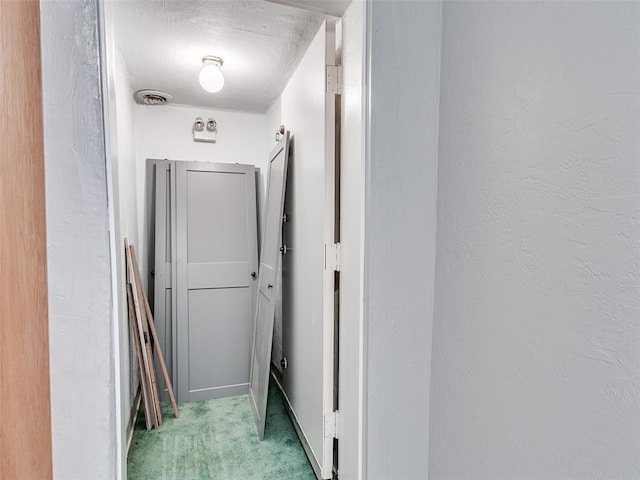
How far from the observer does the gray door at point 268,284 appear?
1.97 meters

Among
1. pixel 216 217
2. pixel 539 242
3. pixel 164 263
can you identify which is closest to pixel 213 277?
pixel 164 263

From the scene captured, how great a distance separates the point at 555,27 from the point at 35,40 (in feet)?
4.15

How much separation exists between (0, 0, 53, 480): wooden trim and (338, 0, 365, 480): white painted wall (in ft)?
2.98

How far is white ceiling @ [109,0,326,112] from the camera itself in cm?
161

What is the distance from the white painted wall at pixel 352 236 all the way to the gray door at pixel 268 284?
751 mm

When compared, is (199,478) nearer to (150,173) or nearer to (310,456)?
(310,456)

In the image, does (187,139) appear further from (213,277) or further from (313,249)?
(313,249)

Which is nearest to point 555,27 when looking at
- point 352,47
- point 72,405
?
point 352,47

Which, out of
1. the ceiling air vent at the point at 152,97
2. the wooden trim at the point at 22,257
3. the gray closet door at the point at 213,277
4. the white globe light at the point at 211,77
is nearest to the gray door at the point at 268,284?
the gray closet door at the point at 213,277

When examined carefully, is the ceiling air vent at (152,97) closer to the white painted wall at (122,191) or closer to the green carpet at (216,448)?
the white painted wall at (122,191)

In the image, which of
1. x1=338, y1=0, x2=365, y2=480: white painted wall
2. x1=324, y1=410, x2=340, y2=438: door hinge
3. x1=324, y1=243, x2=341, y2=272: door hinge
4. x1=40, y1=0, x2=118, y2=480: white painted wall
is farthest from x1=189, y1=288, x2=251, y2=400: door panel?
x1=40, y1=0, x2=118, y2=480: white painted wall

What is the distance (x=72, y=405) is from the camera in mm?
869

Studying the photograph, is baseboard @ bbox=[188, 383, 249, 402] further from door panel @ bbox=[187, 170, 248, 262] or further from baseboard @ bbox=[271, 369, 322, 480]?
door panel @ bbox=[187, 170, 248, 262]

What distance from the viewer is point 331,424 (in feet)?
4.97
